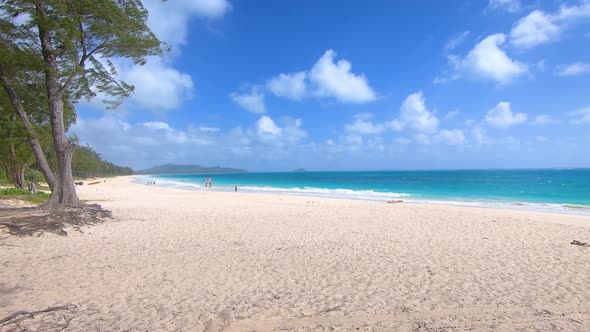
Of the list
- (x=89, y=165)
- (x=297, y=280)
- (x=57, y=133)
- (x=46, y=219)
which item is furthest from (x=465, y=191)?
(x=89, y=165)

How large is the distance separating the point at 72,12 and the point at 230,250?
8.87 meters

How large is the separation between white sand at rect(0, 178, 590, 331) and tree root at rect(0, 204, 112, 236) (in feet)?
1.46

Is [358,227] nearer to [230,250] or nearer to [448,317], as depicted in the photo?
[230,250]

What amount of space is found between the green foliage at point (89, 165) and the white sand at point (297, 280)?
138ft

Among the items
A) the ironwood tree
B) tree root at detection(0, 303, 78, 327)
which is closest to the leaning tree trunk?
the ironwood tree

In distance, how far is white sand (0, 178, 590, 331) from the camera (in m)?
4.00

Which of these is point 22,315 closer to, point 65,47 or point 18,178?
point 65,47

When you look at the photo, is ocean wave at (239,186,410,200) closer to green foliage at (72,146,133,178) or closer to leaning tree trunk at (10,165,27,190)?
leaning tree trunk at (10,165,27,190)

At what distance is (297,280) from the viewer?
545 centimetres

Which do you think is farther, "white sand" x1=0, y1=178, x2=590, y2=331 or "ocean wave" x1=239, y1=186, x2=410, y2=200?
"ocean wave" x1=239, y1=186, x2=410, y2=200

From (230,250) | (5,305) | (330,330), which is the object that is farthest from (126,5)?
(330,330)

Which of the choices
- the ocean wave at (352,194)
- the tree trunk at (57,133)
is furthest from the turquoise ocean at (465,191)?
the tree trunk at (57,133)

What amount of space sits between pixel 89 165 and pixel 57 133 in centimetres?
7072

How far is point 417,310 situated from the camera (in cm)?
427
